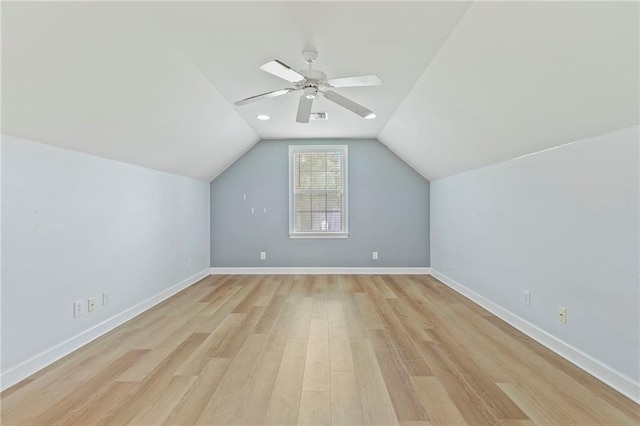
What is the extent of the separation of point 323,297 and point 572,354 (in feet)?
8.21

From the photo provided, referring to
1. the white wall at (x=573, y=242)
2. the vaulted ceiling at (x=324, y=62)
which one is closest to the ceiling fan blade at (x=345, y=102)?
the vaulted ceiling at (x=324, y=62)

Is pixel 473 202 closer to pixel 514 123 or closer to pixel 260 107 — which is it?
pixel 514 123

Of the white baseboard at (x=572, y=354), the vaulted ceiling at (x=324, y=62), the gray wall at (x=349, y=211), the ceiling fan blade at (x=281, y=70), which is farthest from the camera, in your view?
the gray wall at (x=349, y=211)

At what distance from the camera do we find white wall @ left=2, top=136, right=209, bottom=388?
2.03 metres

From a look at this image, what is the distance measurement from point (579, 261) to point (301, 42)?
2.58m

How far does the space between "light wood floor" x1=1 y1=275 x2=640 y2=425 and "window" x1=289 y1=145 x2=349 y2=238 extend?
219 centimetres

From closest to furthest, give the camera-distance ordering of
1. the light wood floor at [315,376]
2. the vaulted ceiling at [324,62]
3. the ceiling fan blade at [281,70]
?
the vaulted ceiling at [324,62] → the light wood floor at [315,376] → the ceiling fan blade at [281,70]

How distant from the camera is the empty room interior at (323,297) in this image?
5.60 feet

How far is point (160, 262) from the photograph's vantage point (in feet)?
12.6

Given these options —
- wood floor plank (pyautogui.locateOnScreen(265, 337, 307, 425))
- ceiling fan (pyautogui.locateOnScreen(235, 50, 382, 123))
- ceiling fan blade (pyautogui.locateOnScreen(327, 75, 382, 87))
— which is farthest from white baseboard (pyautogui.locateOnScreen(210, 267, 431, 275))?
ceiling fan blade (pyautogui.locateOnScreen(327, 75, 382, 87))

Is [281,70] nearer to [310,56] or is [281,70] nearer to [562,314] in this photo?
[310,56]

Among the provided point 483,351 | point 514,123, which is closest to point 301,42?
point 514,123

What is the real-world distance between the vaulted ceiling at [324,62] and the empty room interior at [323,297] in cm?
1

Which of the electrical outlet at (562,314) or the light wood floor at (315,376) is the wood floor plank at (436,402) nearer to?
the light wood floor at (315,376)
